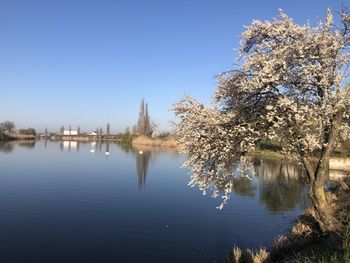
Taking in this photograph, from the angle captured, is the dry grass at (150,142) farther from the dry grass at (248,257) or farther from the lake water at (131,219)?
the dry grass at (248,257)

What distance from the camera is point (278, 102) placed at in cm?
1296

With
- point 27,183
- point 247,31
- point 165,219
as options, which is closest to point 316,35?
point 247,31

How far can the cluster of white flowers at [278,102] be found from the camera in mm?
13188

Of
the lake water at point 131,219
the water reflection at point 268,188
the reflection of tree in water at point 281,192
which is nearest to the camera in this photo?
the water reflection at point 268,188

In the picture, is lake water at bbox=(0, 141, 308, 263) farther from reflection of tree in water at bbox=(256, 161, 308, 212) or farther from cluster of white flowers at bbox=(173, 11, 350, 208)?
cluster of white flowers at bbox=(173, 11, 350, 208)

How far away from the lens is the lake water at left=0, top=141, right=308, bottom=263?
17.1m

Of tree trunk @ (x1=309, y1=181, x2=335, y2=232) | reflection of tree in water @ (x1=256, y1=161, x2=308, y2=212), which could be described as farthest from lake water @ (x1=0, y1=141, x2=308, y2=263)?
tree trunk @ (x1=309, y1=181, x2=335, y2=232)

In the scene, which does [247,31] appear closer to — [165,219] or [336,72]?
[336,72]

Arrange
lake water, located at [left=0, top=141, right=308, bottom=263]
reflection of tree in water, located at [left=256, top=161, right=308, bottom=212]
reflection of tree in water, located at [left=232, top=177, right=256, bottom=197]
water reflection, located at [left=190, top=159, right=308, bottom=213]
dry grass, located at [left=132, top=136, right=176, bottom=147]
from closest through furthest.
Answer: water reflection, located at [left=190, top=159, right=308, bottom=213], lake water, located at [left=0, top=141, right=308, bottom=263], reflection of tree in water, located at [left=256, top=161, right=308, bottom=212], reflection of tree in water, located at [left=232, top=177, right=256, bottom=197], dry grass, located at [left=132, top=136, right=176, bottom=147]

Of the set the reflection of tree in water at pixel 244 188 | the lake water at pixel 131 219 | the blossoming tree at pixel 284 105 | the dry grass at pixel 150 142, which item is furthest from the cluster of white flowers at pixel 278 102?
the dry grass at pixel 150 142

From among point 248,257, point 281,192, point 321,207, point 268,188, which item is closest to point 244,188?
point 268,188

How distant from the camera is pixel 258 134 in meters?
14.0

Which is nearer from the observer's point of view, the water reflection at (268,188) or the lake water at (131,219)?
the water reflection at (268,188)

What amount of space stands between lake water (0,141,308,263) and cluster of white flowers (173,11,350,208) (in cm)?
465
